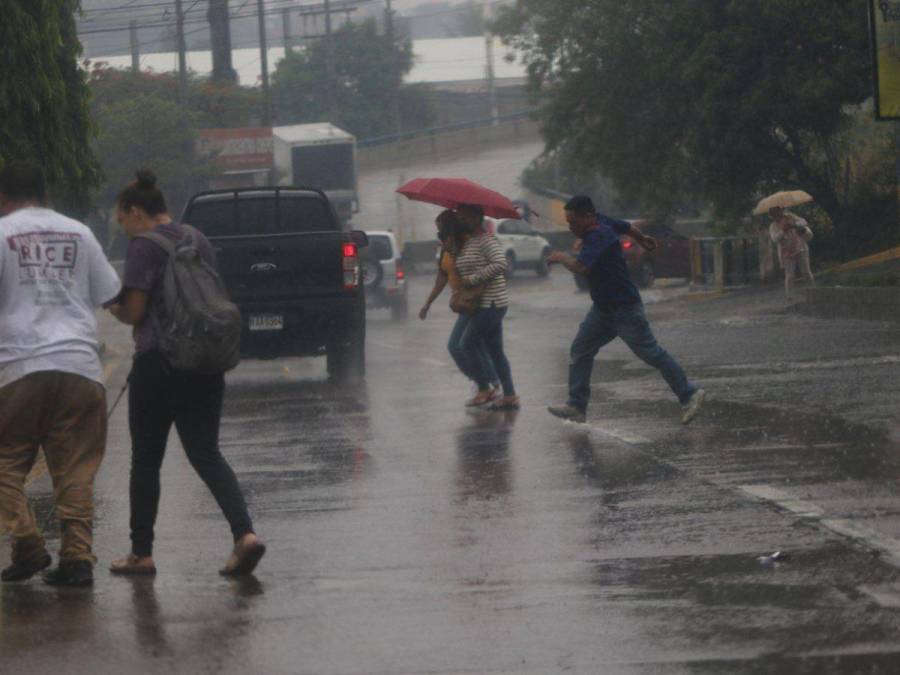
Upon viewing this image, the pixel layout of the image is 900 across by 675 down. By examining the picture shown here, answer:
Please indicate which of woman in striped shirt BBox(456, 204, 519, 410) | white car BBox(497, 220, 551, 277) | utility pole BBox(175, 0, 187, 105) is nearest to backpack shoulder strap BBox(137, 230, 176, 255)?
woman in striped shirt BBox(456, 204, 519, 410)

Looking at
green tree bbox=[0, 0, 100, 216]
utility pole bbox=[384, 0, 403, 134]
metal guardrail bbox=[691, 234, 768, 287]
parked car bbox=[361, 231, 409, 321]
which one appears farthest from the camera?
utility pole bbox=[384, 0, 403, 134]

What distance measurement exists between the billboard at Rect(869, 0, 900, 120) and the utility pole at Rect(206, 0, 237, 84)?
4230 centimetres

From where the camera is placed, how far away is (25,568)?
24.4 ft

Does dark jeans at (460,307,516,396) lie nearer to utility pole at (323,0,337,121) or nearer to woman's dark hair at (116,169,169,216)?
woman's dark hair at (116,169,169,216)

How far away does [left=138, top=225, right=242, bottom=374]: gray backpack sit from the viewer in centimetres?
734

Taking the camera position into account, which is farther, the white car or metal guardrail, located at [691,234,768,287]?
the white car

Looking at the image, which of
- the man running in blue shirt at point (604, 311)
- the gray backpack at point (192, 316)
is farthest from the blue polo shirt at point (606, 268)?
the gray backpack at point (192, 316)

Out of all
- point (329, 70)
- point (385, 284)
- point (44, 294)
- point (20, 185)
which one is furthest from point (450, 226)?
point (329, 70)

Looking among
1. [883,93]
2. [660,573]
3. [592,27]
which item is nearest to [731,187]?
[592,27]

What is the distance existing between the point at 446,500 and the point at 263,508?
0.98 m

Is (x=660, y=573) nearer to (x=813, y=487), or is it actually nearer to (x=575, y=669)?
(x=575, y=669)

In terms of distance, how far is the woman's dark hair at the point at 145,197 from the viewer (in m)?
7.64

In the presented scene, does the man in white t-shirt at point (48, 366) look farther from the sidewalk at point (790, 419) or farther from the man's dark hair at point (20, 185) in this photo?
the sidewalk at point (790, 419)

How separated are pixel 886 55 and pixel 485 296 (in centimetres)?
1038
